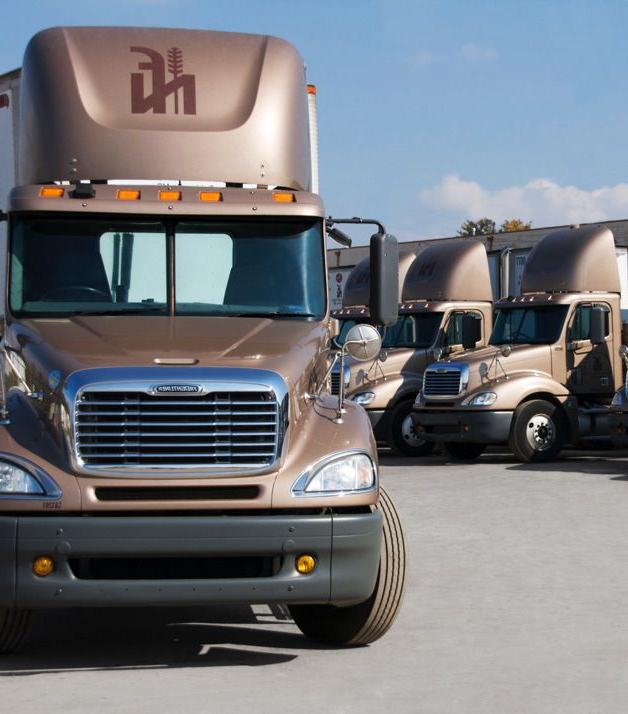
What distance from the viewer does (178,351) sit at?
23.8ft

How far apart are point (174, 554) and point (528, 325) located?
15.4 meters

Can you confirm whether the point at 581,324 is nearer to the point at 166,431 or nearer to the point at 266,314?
the point at 266,314

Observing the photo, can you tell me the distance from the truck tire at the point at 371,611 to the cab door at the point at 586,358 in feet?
44.6

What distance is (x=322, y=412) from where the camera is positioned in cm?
751

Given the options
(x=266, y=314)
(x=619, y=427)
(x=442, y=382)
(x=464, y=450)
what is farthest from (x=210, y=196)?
(x=464, y=450)

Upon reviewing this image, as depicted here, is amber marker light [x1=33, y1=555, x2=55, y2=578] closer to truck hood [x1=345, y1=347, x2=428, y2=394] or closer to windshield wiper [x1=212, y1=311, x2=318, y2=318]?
windshield wiper [x1=212, y1=311, x2=318, y2=318]

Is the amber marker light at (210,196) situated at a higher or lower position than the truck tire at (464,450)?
higher

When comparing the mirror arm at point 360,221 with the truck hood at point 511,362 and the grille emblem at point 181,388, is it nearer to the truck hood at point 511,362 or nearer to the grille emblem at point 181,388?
the grille emblem at point 181,388

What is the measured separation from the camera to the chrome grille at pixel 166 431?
6.93m

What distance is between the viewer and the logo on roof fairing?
885 cm

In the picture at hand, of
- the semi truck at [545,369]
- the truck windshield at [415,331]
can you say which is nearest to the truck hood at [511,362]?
the semi truck at [545,369]

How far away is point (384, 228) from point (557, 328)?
1293 cm

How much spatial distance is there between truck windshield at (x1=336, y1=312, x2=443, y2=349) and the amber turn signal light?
1475 cm

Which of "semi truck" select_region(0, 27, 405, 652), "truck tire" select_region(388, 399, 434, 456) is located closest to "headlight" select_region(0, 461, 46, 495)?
"semi truck" select_region(0, 27, 405, 652)
